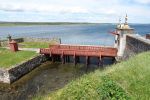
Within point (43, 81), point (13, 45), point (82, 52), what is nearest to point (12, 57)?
point (13, 45)

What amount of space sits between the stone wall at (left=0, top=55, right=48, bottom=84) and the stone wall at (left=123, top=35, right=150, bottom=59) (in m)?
14.1

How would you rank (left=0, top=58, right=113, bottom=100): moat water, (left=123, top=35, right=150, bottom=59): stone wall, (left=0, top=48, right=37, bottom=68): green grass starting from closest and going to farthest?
(left=123, top=35, right=150, bottom=59): stone wall → (left=0, top=58, right=113, bottom=100): moat water → (left=0, top=48, right=37, bottom=68): green grass

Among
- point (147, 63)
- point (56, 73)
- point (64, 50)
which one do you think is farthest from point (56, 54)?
point (147, 63)

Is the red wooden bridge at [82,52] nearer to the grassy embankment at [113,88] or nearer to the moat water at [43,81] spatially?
the moat water at [43,81]

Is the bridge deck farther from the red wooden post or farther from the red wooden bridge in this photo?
the red wooden post

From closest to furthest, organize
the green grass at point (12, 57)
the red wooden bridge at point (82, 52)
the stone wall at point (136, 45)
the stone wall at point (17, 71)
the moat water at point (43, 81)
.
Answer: the stone wall at point (136, 45), the moat water at point (43, 81), the stone wall at point (17, 71), the green grass at point (12, 57), the red wooden bridge at point (82, 52)

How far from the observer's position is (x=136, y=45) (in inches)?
1089

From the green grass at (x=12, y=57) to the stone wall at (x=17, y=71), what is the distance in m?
1.08

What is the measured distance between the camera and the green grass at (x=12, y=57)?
30.5 m

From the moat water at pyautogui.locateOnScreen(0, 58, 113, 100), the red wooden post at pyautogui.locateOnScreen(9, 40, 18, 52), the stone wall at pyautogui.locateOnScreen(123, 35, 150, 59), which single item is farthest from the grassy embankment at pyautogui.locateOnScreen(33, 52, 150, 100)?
the red wooden post at pyautogui.locateOnScreen(9, 40, 18, 52)

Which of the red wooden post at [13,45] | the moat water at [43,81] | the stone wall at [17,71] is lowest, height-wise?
the moat water at [43,81]

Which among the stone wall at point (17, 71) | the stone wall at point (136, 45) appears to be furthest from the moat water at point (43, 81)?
the stone wall at point (136, 45)

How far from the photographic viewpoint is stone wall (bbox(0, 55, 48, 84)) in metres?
27.1

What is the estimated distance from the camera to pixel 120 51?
3569cm
